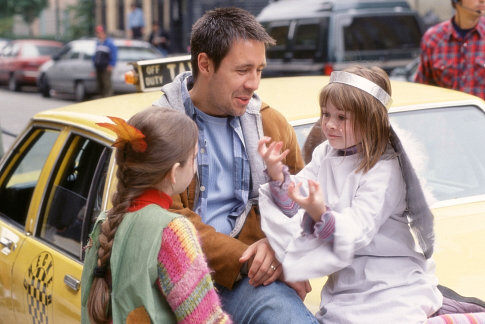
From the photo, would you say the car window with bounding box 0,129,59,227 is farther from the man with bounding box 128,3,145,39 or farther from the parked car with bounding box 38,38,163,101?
the man with bounding box 128,3,145,39

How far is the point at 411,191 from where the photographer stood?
243cm

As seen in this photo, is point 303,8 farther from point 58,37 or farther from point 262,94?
point 58,37

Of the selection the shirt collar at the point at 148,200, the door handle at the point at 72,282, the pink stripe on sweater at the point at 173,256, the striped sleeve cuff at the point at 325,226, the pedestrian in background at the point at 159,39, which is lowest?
the pedestrian in background at the point at 159,39

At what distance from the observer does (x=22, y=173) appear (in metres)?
4.31

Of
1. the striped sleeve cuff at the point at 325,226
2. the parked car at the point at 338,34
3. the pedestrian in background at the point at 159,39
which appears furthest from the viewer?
the pedestrian in background at the point at 159,39

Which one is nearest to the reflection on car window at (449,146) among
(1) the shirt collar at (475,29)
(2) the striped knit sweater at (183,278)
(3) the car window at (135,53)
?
(1) the shirt collar at (475,29)

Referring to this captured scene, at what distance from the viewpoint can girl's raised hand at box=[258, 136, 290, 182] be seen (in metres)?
2.41

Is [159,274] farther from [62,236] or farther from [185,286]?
[62,236]

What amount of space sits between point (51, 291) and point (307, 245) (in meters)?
1.55

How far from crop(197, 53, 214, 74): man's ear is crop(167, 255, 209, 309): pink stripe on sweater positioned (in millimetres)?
967

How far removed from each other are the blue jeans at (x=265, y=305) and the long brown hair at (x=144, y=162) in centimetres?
47

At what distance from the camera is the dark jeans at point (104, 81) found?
17094 mm

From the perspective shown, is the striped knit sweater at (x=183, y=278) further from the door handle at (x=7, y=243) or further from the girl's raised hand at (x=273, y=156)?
the door handle at (x=7, y=243)

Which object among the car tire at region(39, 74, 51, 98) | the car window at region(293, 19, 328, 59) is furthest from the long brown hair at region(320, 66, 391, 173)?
the car tire at region(39, 74, 51, 98)
